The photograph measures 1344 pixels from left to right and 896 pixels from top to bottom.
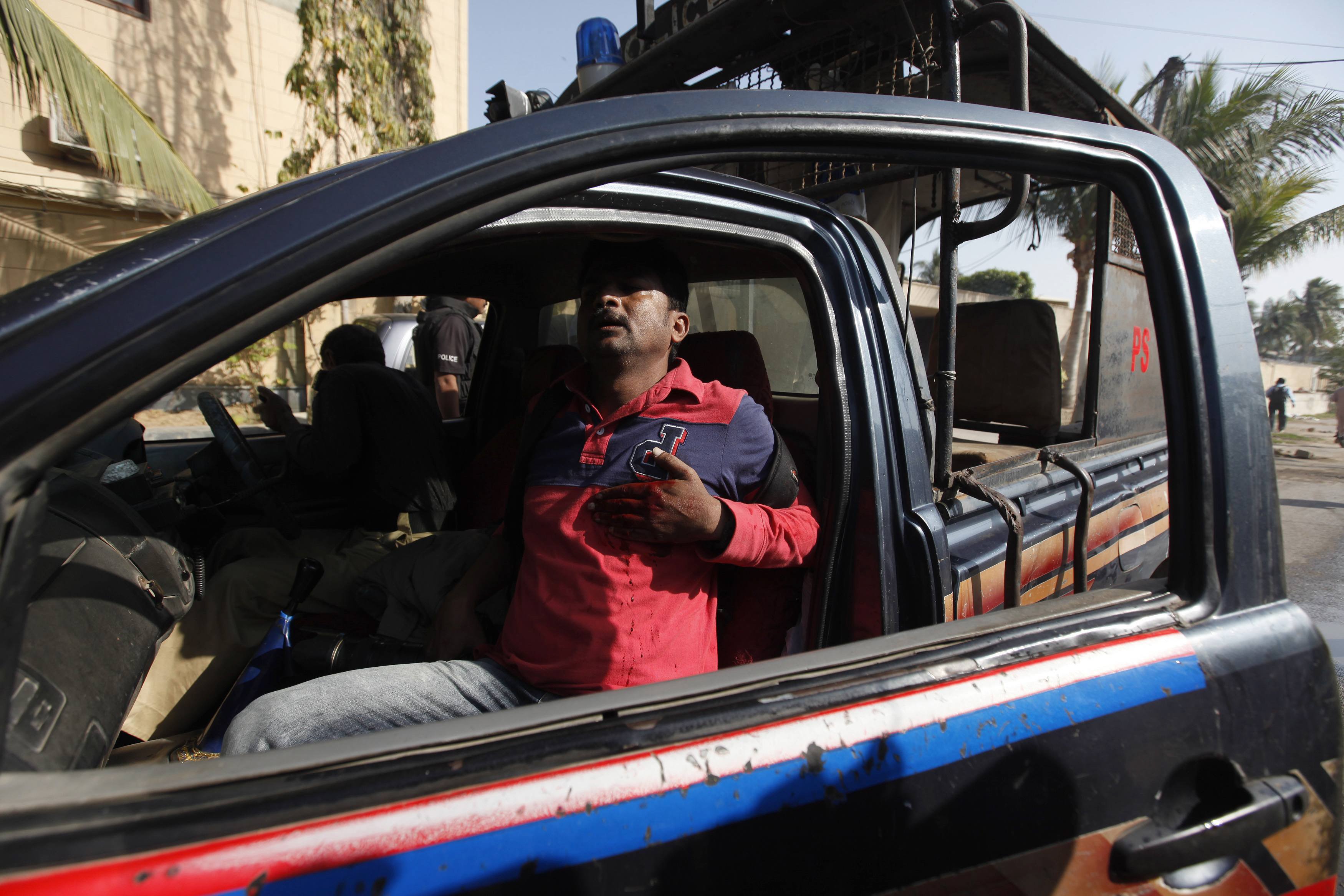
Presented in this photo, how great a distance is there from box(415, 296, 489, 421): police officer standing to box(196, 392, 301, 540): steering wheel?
53.0 inches

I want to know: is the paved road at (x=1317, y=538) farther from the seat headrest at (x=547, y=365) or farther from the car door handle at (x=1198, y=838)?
the seat headrest at (x=547, y=365)

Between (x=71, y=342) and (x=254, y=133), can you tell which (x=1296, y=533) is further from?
(x=254, y=133)

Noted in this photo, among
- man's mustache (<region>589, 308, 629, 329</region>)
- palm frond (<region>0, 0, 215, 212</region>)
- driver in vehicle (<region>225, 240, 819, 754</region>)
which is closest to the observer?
driver in vehicle (<region>225, 240, 819, 754</region>)

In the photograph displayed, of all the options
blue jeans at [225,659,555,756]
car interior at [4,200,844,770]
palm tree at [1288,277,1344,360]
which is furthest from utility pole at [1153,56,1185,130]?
palm tree at [1288,277,1344,360]

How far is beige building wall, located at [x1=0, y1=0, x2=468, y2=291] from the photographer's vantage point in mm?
8375

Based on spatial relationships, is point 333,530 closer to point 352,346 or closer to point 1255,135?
point 352,346

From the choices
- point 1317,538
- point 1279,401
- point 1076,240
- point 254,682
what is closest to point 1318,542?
point 1317,538

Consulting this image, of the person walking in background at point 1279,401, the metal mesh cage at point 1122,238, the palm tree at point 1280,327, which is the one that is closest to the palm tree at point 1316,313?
the palm tree at point 1280,327

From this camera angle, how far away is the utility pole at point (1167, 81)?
12.3 meters

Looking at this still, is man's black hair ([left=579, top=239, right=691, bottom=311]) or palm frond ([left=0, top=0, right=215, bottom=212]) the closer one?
man's black hair ([left=579, top=239, right=691, bottom=311])

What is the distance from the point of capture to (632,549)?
151 cm

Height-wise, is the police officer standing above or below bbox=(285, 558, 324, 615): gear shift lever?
above

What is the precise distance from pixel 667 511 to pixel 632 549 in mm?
120

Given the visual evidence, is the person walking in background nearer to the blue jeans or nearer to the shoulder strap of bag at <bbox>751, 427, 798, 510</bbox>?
the shoulder strap of bag at <bbox>751, 427, 798, 510</bbox>
